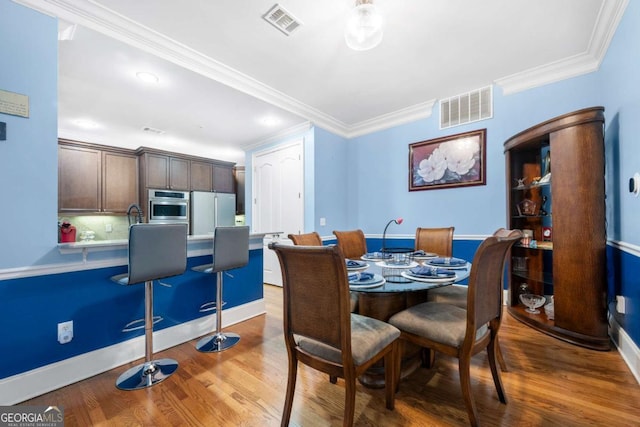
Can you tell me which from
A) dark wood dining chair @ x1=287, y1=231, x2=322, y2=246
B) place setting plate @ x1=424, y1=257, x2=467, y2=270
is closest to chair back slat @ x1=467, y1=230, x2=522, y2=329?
place setting plate @ x1=424, y1=257, x2=467, y2=270

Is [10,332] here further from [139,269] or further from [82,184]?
[82,184]

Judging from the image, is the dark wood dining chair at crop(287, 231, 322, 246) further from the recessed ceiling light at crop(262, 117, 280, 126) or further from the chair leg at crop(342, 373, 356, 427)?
the recessed ceiling light at crop(262, 117, 280, 126)

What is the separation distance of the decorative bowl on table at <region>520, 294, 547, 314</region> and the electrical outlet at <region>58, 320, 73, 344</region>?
157 inches

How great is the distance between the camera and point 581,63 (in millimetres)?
2598

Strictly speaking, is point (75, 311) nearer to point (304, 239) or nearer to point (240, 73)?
point (304, 239)

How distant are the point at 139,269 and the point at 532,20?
3521 millimetres

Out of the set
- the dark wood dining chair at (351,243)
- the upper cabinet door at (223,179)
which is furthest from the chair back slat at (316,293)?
the upper cabinet door at (223,179)

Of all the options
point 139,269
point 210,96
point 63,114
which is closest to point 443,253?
point 139,269

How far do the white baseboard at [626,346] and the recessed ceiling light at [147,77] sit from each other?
14.6 feet

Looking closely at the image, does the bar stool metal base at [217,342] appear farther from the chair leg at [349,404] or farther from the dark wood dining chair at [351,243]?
the chair leg at [349,404]

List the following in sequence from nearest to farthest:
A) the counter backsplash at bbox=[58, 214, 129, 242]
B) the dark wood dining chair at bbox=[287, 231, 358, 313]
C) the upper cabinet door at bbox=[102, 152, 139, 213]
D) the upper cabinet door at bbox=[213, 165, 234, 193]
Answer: the dark wood dining chair at bbox=[287, 231, 358, 313]
the counter backsplash at bbox=[58, 214, 129, 242]
the upper cabinet door at bbox=[102, 152, 139, 213]
the upper cabinet door at bbox=[213, 165, 234, 193]

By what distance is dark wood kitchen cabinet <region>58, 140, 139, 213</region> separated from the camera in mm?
3820

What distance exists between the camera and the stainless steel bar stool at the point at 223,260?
7.31 feet

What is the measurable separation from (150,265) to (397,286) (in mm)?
1606
